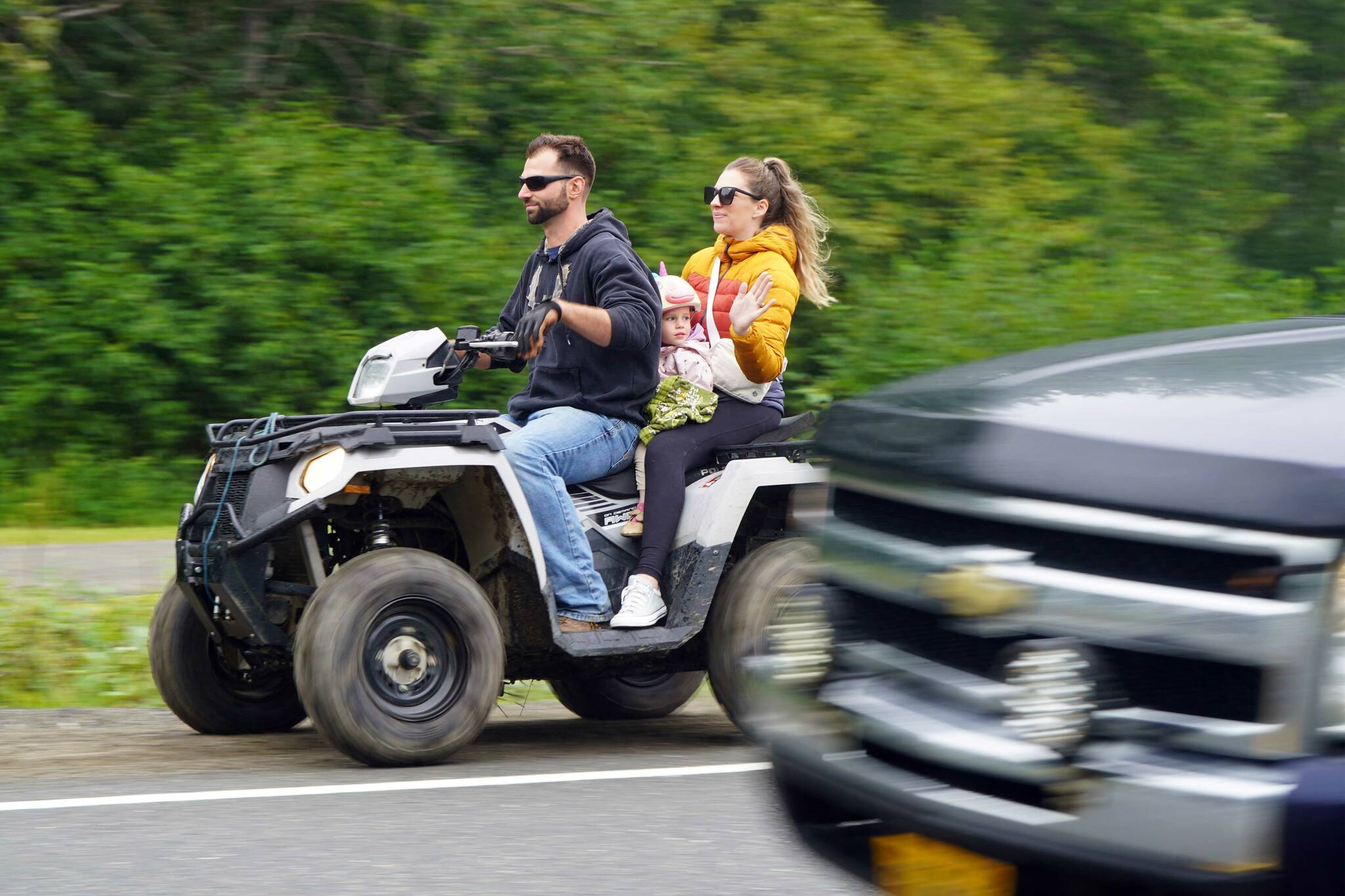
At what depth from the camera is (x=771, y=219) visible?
6.38 meters

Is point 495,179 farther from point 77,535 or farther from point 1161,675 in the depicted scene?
point 1161,675

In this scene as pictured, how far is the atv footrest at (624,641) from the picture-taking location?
564 cm

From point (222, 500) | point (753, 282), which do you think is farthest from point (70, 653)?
point (753, 282)

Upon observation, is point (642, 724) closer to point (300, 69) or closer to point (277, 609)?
point (277, 609)

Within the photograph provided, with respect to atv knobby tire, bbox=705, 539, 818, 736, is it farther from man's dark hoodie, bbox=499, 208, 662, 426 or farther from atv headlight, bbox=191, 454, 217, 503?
atv headlight, bbox=191, 454, 217, 503

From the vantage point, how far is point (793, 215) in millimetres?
6395

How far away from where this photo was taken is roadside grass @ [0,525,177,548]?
994 centimetres

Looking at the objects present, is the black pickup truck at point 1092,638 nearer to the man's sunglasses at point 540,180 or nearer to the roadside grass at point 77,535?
the man's sunglasses at point 540,180

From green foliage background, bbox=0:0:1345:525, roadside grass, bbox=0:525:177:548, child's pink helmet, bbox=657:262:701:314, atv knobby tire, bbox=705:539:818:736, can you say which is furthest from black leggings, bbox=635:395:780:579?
green foliage background, bbox=0:0:1345:525

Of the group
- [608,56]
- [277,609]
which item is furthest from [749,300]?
[608,56]

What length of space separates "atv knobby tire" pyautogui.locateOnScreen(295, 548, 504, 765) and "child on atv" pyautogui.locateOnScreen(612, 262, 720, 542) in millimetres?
772

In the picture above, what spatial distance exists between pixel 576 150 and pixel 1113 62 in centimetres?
1301

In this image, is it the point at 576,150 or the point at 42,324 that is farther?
the point at 42,324

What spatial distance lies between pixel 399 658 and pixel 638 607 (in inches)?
32.7
